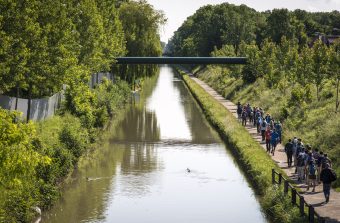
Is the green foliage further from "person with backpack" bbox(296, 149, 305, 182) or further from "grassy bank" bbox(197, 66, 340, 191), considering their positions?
"grassy bank" bbox(197, 66, 340, 191)

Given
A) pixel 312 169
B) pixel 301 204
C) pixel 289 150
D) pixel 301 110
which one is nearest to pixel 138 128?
pixel 301 110

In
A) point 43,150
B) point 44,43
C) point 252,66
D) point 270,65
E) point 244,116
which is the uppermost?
point 252,66

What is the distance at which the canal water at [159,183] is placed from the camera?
78.7 ft

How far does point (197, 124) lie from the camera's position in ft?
167

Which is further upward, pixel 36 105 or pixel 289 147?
pixel 36 105

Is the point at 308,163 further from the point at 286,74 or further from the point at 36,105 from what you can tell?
the point at 286,74

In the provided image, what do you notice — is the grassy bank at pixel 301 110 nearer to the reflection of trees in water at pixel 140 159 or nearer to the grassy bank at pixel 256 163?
the grassy bank at pixel 256 163

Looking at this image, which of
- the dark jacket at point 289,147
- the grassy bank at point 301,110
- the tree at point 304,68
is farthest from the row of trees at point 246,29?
the dark jacket at point 289,147

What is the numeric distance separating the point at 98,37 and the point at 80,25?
8.79ft

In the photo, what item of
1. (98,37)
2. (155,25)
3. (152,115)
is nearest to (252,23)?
(155,25)

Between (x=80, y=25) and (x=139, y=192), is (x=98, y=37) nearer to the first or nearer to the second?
(x=80, y=25)

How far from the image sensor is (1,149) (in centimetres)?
1409

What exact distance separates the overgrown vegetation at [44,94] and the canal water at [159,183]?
1240 millimetres

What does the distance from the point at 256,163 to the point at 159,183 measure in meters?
4.95
